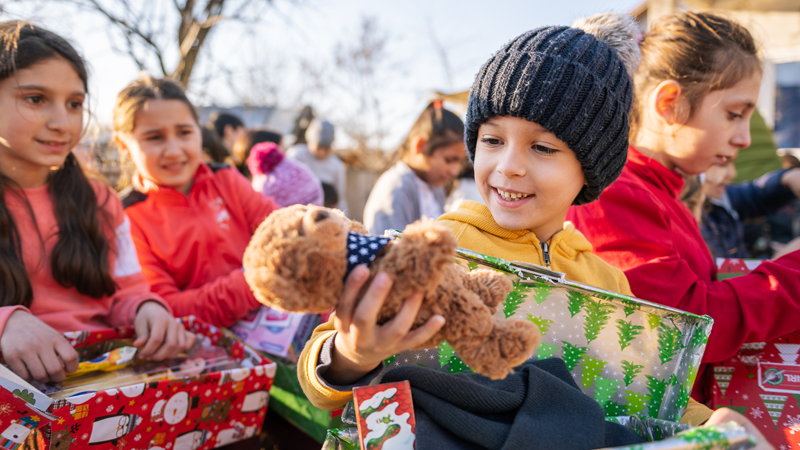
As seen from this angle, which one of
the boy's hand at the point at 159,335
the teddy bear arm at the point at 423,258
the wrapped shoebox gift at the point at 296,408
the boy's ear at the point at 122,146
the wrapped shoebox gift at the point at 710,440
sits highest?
the teddy bear arm at the point at 423,258

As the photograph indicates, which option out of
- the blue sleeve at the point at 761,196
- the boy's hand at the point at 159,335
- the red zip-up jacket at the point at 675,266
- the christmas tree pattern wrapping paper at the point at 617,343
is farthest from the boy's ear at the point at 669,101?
the boy's hand at the point at 159,335

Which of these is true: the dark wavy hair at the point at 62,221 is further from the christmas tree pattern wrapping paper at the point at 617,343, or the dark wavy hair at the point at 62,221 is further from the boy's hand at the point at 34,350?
the christmas tree pattern wrapping paper at the point at 617,343

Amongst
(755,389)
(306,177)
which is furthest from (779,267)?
(306,177)

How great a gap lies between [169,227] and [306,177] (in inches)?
64.6

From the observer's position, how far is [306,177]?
3.81 metres

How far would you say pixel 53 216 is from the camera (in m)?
1.67

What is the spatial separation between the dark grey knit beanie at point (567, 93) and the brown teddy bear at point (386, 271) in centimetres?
65

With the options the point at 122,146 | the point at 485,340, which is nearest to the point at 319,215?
the point at 485,340

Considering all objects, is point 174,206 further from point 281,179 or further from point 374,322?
point 374,322

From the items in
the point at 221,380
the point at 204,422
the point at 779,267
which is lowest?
the point at 204,422

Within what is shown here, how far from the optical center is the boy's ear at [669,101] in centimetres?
174

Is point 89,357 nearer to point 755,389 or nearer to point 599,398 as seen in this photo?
point 599,398

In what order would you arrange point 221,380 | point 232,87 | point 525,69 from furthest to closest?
1. point 232,87
2. point 221,380
3. point 525,69

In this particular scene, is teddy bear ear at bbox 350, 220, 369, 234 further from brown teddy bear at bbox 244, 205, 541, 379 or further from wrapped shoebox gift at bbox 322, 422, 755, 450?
wrapped shoebox gift at bbox 322, 422, 755, 450
